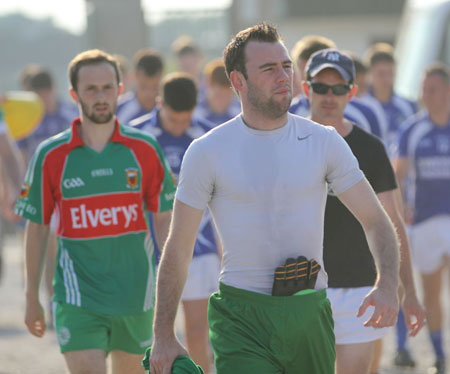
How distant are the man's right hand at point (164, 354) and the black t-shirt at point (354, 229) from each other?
5.77 ft

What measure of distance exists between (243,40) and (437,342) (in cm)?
548

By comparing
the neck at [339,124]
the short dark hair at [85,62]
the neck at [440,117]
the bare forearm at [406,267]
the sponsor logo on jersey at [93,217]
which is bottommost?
the bare forearm at [406,267]

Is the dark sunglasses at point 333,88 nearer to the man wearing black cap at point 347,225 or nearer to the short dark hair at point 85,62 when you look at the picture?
the man wearing black cap at point 347,225

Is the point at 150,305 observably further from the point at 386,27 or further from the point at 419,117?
the point at 386,27

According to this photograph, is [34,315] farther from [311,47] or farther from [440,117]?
→ [440,117]

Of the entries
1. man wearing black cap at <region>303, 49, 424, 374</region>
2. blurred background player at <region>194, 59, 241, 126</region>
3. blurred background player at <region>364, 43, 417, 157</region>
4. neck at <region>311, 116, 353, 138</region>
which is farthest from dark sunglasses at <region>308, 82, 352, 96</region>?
blurred background player at <region>364, 43, 417, 157</region>

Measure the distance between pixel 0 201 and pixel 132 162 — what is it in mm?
4193

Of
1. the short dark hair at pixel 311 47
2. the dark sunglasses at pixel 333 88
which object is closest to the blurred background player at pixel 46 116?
the short dark hair at pixel 311 47

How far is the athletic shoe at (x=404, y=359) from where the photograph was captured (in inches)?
400

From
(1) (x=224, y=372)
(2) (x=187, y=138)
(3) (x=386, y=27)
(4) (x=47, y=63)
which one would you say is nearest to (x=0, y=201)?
(2) (x=187, y=138)

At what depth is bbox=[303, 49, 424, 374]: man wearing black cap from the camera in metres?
6.48

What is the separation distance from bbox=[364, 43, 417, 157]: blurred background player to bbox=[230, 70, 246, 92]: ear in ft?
23.1

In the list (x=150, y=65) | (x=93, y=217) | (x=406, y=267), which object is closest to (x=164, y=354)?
(x=406, y=267)

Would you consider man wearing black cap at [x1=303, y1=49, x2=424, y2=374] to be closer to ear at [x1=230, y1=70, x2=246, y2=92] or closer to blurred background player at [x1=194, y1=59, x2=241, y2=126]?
ear at [x1=230, y1=70, x2=246, y2=92]
